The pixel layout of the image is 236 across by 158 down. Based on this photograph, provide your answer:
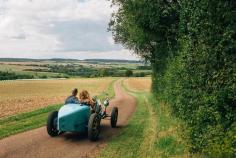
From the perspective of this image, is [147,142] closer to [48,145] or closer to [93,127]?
[93,127]

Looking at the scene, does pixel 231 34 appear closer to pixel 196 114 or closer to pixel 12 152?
pixel 196 114

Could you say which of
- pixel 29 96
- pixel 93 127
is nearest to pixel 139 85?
pixel 29 96

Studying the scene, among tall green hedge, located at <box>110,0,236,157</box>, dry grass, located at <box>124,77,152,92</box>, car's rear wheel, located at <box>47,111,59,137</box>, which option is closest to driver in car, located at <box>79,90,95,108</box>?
car's rear wheel, located at <box>47,111,59,137</box>

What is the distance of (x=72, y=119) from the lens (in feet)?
48.1

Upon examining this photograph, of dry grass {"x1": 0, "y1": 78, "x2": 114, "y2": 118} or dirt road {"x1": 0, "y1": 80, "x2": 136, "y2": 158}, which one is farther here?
dry grass {"x1": 0, "y1": 78, "x2": 114, "y2": 118}

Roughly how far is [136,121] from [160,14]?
5880 millimetres

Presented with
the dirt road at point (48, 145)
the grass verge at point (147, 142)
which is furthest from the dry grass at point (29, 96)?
the grass verge at point (147, 142)

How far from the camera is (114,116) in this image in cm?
1848

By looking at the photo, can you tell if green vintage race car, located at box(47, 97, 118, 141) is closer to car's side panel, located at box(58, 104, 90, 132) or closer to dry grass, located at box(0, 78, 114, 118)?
car's side panel, located at box(58, 104, 90, 132)

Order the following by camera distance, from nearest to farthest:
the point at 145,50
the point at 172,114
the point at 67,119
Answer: the point at 67,119, the point at 172,114, the point at 145,50

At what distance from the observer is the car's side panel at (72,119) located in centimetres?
1466

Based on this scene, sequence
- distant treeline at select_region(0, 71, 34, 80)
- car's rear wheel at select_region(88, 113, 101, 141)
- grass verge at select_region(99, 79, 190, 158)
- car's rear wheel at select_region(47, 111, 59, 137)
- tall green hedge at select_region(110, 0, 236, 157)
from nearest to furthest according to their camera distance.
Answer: tall green hedge at select_region(110, 0, 236, 157) → grass verge at select_region(99, 79, 190, 158) → car's rear wheel at select_region(88, 113, 101, 141) → car's rear wheel at select_region(47, 111, 59, 137) → distant treeline at select_region(0, 71, 34, 80)

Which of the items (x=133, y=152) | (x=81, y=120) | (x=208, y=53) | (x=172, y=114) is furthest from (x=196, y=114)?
(x=172, y=114)

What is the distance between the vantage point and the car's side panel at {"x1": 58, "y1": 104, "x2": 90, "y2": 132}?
14.7 meters
